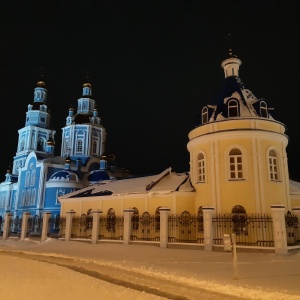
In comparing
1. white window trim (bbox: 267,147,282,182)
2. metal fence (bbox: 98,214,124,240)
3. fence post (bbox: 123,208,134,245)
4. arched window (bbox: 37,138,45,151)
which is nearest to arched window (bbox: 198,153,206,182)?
white window trim (bbox: 267,147,282,182)

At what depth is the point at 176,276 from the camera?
959 cm

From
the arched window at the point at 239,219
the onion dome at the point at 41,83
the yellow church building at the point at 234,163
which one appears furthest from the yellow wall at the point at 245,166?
the onion dome at the point at 41,83

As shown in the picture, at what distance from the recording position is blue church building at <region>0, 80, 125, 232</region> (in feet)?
132

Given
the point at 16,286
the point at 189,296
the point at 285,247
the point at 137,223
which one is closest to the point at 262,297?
the point at 189,296

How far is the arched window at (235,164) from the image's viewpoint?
17831 mm

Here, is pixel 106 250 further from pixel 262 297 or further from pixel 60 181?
pixel 60 181

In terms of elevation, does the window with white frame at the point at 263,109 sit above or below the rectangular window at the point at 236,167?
above

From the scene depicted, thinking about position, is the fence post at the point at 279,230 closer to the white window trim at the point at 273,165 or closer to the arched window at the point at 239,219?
the arched window at the point at 239,219

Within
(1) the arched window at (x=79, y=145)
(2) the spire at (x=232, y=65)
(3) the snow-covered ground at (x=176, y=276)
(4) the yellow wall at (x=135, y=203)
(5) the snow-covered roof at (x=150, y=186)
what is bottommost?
(3) the snow-covered ground at (x=176, y=276)

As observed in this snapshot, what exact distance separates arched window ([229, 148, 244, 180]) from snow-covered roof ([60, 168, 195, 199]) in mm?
2835

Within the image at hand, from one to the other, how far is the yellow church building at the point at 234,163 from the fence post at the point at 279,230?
2297 mm

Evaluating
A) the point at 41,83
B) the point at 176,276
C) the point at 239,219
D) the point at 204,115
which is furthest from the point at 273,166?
the point at 41,83

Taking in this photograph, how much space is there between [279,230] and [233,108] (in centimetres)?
768

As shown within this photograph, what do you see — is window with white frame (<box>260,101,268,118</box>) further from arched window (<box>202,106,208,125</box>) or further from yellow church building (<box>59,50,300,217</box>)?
arched window (<box>202,106,208,125</box>)
